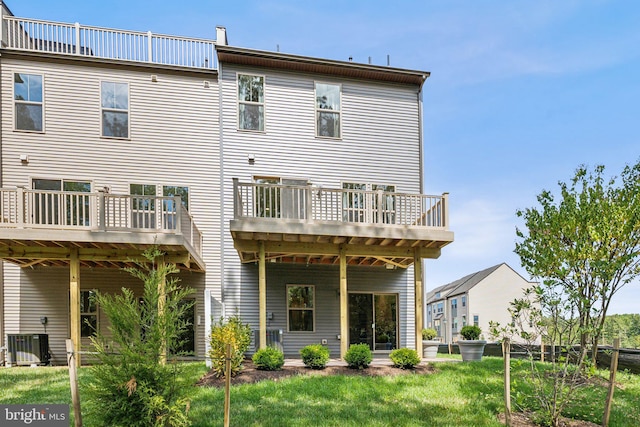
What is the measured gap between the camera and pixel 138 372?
4809 mm

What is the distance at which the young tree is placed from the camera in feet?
20.1

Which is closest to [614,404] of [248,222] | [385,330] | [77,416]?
[385,330]

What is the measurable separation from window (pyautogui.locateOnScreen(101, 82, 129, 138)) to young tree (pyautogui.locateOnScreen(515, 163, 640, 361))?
11.5 meters

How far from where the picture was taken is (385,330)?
1352 cm

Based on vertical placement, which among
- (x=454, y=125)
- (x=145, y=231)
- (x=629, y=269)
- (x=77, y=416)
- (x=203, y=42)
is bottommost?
(x=77, y=416)

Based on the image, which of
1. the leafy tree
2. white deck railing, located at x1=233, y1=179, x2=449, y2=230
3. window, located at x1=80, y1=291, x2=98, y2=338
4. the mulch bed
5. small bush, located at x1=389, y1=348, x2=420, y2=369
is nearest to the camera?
the leafy tree

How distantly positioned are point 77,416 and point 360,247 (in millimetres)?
7037

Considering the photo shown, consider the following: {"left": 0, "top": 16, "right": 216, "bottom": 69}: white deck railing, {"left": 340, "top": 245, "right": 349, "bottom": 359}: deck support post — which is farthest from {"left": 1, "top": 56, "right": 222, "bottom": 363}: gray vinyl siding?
{"left": 340, "top": 245, "right": 349, "bottom": 359}: deck support post

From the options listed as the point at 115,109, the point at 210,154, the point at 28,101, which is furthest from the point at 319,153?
the point at 28,101

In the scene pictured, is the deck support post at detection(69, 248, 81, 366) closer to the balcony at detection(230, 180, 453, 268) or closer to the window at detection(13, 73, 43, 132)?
the balcony at detection(230, 180, 453, 268)

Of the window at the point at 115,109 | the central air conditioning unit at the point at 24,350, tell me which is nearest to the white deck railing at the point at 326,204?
the window at the point at 115,109

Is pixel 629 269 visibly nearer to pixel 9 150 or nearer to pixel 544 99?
pixel 544 99

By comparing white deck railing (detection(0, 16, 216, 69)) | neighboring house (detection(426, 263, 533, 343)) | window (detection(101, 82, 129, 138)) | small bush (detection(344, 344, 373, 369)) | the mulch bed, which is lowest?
neighboring house (detection(426, 263, 533, 343))

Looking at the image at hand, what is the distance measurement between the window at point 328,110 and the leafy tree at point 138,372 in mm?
9241
